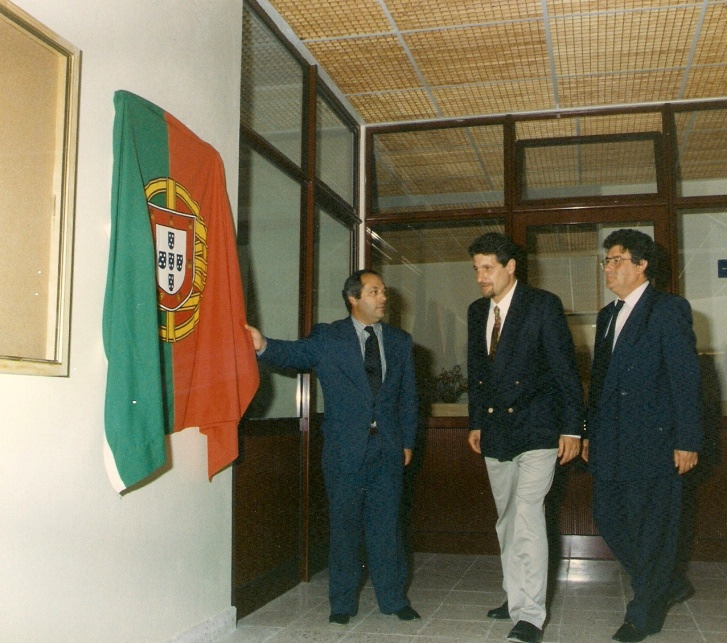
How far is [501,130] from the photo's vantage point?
538 centimetres

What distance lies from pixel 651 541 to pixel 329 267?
263 cm

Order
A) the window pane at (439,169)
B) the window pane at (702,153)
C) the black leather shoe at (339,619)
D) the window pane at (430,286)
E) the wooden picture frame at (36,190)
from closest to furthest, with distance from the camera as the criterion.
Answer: the wooden picture frame at (36,190) < the black leather shoe at (339,619) < the window pane at (702,153) < the window pane at (439,169) < the window pane at (430,286)

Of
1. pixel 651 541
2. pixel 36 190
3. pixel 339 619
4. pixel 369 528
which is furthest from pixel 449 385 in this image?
pixel 36 190

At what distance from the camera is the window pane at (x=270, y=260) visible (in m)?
3.84

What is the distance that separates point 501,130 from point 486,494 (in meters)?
2.36

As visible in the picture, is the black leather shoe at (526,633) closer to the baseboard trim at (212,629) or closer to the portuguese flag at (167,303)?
the baseboard trim at (212,629)

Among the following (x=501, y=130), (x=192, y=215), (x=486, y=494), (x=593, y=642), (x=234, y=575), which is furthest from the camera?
(x=501, y=130)

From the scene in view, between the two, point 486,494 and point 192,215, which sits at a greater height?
point 192,215

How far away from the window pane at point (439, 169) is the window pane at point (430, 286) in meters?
0.19

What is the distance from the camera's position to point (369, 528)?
11.4ft

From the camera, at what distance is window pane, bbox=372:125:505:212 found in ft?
17.7

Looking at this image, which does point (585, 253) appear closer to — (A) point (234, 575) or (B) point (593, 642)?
(B) point (593, 642)

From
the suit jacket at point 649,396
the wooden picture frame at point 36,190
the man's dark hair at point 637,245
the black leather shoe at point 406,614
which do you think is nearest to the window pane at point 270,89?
the wooden picture frame at point 36,190

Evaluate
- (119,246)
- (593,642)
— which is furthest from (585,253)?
(119,246)
